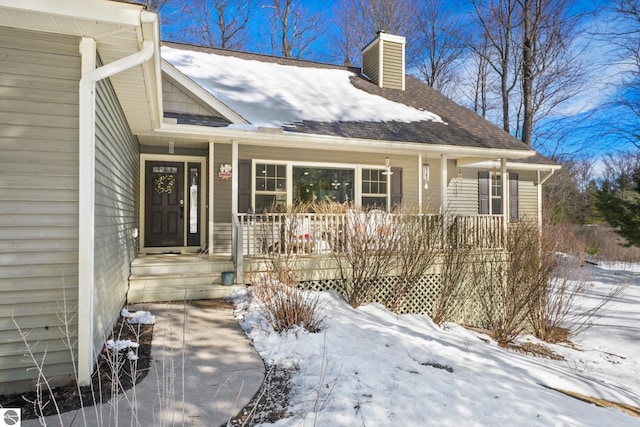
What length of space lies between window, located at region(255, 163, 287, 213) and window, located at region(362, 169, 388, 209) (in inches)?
80.7

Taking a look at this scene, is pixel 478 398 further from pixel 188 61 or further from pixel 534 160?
pixel 534 160

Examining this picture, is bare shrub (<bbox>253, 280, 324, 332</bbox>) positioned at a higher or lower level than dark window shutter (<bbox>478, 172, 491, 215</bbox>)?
lower

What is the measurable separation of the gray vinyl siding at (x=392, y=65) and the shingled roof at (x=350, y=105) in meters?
0.30

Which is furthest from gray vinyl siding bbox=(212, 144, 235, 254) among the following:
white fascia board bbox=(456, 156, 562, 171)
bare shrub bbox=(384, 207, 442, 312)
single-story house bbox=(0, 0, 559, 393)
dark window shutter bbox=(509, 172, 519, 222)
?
dark window shutter bbox=(509, 172, 519, 222)

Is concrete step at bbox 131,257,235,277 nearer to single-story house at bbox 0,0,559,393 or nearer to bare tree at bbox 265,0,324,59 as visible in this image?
single-story house at bbox 0,0,559,393

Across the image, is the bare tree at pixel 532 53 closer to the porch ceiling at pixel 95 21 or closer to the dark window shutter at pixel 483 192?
the dark window shutter at pixel 483 192

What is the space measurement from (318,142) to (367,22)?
49.6 feet

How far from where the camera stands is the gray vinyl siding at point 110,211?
374 cm

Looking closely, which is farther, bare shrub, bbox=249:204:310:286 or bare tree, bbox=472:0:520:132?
bare tree, bbox=472:0:520:132

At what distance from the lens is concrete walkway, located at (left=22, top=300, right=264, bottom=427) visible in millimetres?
2707

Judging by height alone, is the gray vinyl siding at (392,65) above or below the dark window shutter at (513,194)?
above

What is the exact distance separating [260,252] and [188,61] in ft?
19.9

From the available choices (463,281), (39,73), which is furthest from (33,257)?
(463,281)

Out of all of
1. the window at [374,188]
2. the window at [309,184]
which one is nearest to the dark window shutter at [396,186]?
the window at [309,184]
